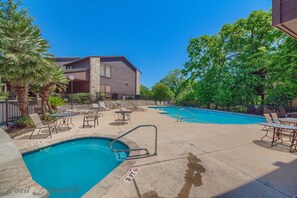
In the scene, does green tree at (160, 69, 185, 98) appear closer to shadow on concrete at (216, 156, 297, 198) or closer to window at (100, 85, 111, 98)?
window at (100, 85, 111, 98)

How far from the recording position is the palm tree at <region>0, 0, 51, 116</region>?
17.9ft

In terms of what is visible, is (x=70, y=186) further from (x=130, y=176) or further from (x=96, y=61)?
(x=96, y=61)

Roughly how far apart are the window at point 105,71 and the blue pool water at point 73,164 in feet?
51.6

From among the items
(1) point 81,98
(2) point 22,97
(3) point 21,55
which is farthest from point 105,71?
(3) point 21,55

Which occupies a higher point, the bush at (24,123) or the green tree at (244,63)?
the green tree at (244,63)

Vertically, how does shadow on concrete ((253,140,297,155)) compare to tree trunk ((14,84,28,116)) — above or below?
below

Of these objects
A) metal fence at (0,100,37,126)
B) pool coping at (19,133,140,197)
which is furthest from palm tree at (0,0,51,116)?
pool coping at (19,133,140,197)

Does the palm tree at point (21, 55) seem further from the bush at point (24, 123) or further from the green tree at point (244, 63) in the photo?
the green tree at point (244, 63)

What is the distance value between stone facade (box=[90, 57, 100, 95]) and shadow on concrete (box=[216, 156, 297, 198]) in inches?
714

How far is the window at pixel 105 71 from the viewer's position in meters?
19.4

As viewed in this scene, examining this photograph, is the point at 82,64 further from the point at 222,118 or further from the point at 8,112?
the point at 222,118

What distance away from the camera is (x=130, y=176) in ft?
8.71

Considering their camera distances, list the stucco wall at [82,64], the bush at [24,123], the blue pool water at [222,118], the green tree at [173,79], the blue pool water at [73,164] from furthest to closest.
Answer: the green tree at [173,79] → the stucco wall at [82,64] → the blue pool water at [222,118] → the bush at [24,123] → the blue pool water at [73,164]

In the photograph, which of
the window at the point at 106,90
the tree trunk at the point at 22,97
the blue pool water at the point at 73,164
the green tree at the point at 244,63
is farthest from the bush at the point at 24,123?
the green tree at the point at 244,63
